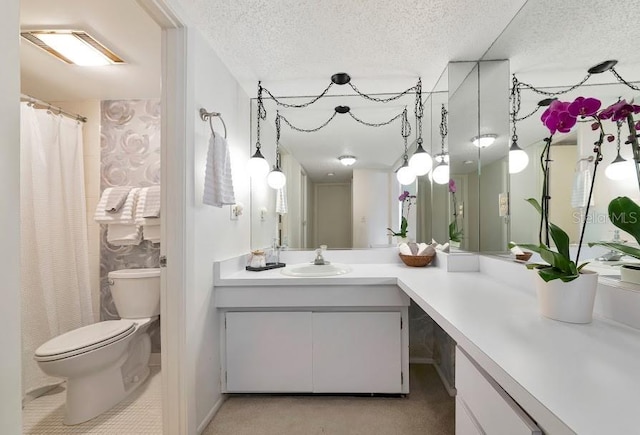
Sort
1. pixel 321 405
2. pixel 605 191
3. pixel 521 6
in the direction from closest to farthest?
pixel 605 191 < pixel 521 6 < pixel 321 405

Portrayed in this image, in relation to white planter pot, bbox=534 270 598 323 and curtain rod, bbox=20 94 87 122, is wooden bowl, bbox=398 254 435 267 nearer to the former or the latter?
white planter pot, bbox=534 270 598 323

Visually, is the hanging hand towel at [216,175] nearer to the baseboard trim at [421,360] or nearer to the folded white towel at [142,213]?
the folded white towel at [142,213]

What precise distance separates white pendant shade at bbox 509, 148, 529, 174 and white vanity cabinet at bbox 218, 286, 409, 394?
0.97m

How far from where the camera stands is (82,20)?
1.49m

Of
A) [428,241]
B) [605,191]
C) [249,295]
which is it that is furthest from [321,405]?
[605,191]

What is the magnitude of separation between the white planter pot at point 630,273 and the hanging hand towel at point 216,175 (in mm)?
1685

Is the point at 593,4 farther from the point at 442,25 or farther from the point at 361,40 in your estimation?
the point at 361,40

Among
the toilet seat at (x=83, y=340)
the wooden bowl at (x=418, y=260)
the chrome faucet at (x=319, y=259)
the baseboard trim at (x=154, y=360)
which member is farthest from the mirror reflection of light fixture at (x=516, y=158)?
the baseboard trim at (x=154, y=360)

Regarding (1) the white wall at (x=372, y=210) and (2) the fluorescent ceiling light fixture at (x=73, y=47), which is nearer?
(2) the fluorescent ceiling light fixture at (x=73, y=47)

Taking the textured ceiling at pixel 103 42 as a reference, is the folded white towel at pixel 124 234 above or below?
below

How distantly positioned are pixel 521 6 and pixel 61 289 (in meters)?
3.33

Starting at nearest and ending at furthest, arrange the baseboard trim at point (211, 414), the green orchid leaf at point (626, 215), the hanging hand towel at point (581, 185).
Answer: the green orchid leaf at point (626, 215), the hanging hand towel at point (581, 185), the baseboard trim at point (211, 414)

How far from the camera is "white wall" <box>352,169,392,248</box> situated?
2.35m

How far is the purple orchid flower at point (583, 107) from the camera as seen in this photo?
2.79ft
